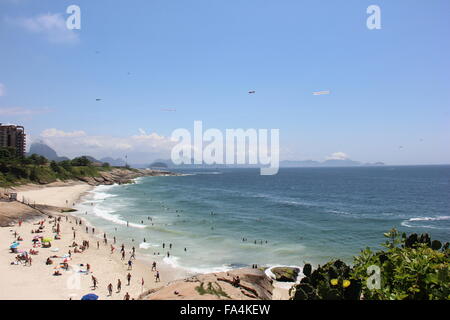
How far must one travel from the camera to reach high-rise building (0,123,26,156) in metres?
165

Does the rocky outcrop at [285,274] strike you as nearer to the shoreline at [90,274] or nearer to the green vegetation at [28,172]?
the shoreline at [90,274]

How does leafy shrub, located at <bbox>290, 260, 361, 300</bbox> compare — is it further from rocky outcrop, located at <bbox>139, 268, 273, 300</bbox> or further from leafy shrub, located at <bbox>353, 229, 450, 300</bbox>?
rocky outcrop, located at <bbox>139, 268, 273, 300</bbox>

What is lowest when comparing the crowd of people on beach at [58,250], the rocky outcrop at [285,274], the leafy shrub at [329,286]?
the rocky outcrop at [285,274]

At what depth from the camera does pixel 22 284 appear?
88.6 ft

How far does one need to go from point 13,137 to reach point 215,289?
19712cm

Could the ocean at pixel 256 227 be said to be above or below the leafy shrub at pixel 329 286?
below

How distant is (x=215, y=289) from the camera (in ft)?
58.8

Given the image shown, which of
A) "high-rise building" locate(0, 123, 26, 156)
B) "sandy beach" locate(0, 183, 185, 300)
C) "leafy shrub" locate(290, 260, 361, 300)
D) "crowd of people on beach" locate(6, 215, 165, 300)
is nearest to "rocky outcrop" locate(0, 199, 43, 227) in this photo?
"crowd of people on beach" locate(6, 215, 165, 300)

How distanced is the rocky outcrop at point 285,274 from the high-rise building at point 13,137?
17295 centimetres

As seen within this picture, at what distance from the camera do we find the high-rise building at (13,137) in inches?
6508

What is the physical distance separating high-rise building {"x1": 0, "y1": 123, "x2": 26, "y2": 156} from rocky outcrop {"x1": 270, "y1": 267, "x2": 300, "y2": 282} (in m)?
173

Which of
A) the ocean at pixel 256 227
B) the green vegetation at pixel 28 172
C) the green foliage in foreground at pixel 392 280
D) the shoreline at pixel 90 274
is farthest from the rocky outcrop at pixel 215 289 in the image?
the green vegetation at pixel 28 172
